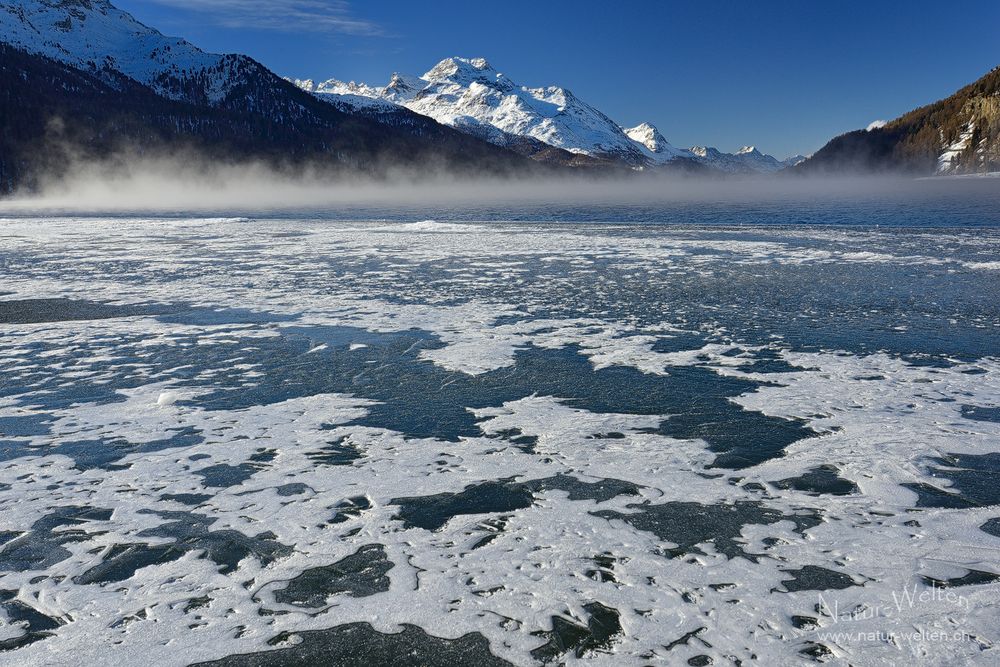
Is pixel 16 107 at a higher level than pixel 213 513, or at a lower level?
higher

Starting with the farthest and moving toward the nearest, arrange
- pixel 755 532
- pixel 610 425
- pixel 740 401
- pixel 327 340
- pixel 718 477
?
pixel 327 340 < pixel 740 401 < pixel 610 425 < pixel 718 477 < pixel 755 532

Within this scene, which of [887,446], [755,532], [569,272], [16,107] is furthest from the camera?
[16,107]

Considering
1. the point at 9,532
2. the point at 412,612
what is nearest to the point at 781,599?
the point at 412,612

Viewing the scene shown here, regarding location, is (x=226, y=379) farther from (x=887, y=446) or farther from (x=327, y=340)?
(x=887, y=446)

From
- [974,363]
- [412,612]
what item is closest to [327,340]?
[412,612]

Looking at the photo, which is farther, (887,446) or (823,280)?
(823,280)

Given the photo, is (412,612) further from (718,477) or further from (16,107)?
(16,107)
